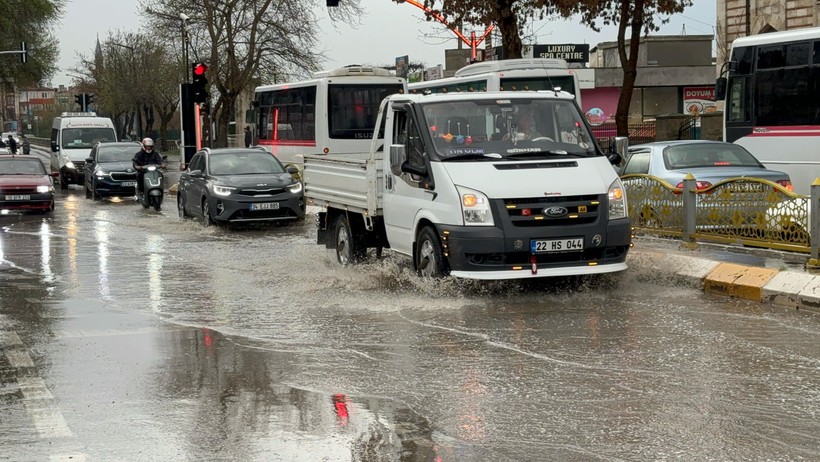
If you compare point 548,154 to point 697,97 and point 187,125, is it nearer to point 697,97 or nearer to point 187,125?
point 187,125

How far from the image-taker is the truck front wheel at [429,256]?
11.9 metres

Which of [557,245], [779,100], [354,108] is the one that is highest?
[354,108]

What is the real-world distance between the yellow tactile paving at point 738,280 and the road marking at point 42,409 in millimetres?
6934

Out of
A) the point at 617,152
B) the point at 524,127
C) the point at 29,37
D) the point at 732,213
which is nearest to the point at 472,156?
the point at 524,127

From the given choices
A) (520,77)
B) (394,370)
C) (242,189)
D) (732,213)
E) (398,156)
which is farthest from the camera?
(520,77)

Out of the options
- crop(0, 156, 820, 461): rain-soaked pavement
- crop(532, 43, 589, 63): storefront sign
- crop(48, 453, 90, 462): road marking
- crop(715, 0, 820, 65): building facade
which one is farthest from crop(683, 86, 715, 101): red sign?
crop(48, 453, 90, 462): road marking

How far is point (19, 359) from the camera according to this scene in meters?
8.85

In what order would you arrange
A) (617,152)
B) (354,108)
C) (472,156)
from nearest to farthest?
1. (472,156)
2. (617,152)
3. (354,108)

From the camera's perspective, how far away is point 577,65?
69.1 metres

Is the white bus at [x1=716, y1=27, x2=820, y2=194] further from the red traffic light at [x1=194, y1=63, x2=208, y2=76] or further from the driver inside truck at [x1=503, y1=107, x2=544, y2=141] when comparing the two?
the red traffic light at [x1=194, y1=63, x2=208, y2=76]

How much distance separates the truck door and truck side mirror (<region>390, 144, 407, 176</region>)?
0.16 ft

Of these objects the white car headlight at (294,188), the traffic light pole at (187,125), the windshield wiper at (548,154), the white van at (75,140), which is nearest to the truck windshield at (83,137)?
the white van at (75,140)

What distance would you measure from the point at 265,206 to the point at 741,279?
37.5 feet

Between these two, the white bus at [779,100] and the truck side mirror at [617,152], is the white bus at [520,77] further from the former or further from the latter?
the truck side mirror at [617,152]
